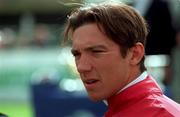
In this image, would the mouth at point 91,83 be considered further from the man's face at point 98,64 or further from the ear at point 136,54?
the ear at point 136,54

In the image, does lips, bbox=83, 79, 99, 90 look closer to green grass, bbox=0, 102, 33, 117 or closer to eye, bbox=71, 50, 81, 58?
eye, bbox=71, 50, 81, 58

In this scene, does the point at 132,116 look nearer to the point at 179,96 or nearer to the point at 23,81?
the point at 179,96

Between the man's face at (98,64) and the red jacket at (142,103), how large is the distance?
0.16ft

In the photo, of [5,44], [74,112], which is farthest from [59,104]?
[5,44]

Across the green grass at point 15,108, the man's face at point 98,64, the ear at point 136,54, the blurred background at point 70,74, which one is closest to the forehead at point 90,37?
the man's face at point 98,64

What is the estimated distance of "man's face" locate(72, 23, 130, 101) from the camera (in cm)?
237

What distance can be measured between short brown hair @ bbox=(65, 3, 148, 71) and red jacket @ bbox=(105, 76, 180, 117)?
0.43 feet

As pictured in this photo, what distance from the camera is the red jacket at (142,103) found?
7.43ft

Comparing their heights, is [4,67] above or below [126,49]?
below

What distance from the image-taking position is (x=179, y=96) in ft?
19.5

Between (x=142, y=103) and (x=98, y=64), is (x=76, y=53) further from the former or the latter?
(x=142, y=103)

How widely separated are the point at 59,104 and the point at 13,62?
7604mm

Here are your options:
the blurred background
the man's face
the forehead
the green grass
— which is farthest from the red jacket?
the green grass

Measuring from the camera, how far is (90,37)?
2357 millimetres
